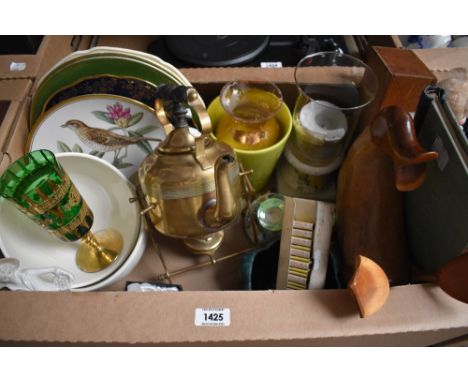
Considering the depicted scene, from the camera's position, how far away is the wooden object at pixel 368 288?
1.25ft

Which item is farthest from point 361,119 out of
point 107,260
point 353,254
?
point 107,260

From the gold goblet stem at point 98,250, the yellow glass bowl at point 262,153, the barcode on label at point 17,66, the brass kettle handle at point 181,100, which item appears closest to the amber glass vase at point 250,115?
the yellow glass bowl at point 262,153

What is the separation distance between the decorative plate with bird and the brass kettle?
133mm

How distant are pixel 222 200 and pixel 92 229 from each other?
0.26 metres

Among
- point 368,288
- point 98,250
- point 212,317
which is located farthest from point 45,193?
point 368,288

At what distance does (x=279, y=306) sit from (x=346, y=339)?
89 millimetres

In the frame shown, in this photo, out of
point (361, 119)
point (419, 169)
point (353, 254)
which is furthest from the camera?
point (361, 119)

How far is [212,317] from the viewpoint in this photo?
1.32ft

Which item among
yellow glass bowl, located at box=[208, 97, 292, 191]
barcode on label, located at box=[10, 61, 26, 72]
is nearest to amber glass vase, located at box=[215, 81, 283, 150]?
yellow glass bowl, located at box=[208, 97, 292, 191]

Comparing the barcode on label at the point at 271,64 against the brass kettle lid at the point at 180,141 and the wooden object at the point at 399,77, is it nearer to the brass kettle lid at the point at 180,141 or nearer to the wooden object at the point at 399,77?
the wooden object at the point at 399,77

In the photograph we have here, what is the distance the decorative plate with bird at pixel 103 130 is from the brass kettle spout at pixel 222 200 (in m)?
0.19

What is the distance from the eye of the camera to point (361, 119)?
1.95 ft

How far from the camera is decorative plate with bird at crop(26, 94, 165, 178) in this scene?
1.85 ft

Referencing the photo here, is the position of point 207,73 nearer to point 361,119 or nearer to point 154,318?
point 361,119
